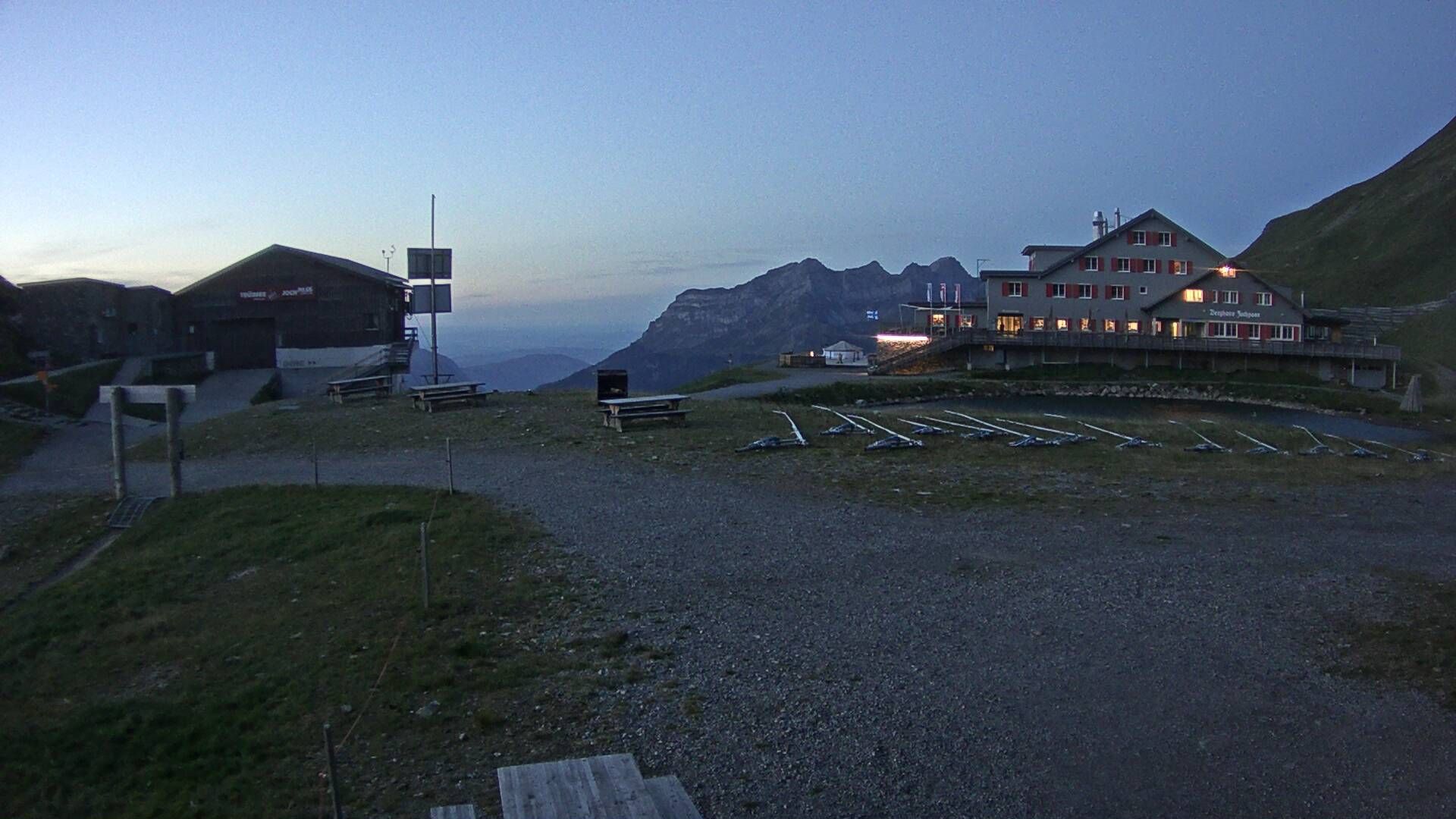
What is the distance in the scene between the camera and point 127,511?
17359 mm

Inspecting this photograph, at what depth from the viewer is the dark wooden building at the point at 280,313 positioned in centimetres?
4884

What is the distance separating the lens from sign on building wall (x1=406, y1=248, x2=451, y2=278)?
3350 centimetres

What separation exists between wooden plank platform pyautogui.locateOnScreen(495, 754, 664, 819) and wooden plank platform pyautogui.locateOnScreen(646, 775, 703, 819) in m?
0.04

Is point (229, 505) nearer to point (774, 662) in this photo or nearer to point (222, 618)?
point (222, 618)

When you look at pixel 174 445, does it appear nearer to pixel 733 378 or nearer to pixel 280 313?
pixel 280 313

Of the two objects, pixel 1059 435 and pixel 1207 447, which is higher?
pixel 1059 435

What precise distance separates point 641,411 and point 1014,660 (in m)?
17.5

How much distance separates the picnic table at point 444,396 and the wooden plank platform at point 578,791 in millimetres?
24892

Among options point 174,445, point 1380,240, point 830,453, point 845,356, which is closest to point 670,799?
point 174,445

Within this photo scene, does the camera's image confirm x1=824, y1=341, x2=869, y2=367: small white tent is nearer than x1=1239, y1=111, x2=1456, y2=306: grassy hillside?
Yes

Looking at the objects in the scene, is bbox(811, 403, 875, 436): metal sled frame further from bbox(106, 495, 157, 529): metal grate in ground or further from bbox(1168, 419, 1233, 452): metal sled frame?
bbox(106, 495, 157, 529): metal grate in ground

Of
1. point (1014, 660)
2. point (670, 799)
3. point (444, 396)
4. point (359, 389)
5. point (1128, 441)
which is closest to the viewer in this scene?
point (670, 799)

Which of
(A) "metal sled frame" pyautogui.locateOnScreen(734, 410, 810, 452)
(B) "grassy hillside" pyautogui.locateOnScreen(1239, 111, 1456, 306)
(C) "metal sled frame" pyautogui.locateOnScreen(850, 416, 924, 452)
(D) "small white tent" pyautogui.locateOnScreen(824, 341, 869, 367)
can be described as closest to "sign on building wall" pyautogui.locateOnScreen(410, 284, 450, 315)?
(A) "metal sled frame" pyautogui.locateOnScreen(734, 410, 810, 452)

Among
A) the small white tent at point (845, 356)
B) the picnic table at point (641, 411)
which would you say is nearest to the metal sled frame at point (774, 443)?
the picnic table at point (641, 411)
